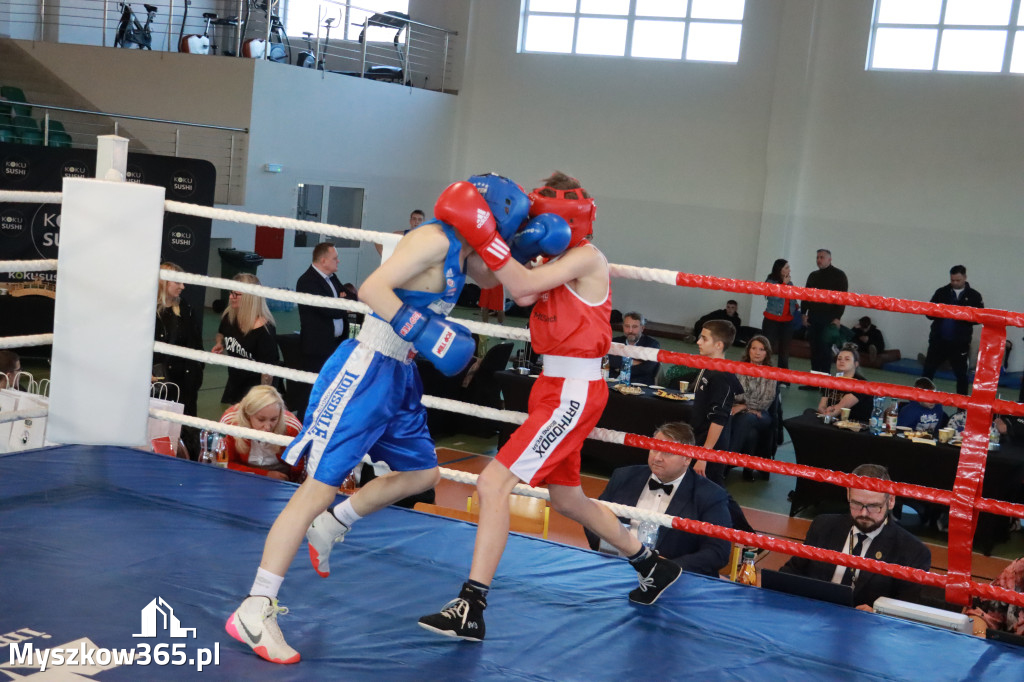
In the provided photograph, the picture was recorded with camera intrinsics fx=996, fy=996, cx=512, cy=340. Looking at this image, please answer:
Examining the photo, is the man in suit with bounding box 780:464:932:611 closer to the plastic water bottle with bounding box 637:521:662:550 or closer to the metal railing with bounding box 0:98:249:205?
the plastic water bottle with bounding box 637:521:662:550

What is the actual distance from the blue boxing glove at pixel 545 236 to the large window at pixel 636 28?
1211 cm

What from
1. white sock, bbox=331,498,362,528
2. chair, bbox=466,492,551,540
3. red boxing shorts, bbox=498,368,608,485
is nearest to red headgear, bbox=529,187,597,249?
red boxing shorts, bbox=498,368,608,485

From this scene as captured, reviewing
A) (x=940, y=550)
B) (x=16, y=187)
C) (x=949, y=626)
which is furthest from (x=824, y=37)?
(x=949, y=626)

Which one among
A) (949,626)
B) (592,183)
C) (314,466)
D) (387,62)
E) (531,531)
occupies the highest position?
(387,62)

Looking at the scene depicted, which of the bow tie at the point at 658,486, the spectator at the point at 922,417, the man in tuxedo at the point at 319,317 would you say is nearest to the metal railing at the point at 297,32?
the man in tuxedo at the point at 319,317

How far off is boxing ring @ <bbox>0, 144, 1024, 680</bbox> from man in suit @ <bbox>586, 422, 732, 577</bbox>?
0.47 metres

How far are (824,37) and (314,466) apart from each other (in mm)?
12315

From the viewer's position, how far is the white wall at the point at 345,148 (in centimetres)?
1184

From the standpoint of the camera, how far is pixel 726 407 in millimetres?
5414

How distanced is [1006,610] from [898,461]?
9.80ft

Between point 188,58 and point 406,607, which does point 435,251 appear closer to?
point 406,607

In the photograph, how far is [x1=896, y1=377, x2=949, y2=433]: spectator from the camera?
20.2ft

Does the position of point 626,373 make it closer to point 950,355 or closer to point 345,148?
point 950,355

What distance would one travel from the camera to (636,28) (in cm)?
1404
